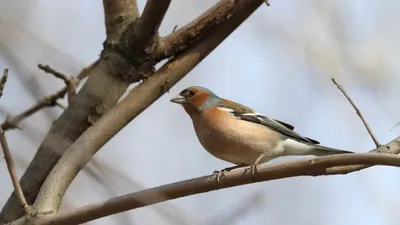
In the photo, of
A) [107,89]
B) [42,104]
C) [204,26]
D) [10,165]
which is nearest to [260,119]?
[204,26]

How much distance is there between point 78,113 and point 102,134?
0.17m

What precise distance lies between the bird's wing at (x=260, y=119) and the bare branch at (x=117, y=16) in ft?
3.35

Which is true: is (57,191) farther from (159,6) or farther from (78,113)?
(159,6)

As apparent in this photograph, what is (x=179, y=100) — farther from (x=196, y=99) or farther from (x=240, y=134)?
(x=240, y=134)

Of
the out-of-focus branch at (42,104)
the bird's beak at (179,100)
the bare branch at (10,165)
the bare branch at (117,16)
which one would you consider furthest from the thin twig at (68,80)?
the bird's beak at (179,100)

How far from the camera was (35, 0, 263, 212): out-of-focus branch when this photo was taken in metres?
2.47

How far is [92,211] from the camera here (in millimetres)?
2221

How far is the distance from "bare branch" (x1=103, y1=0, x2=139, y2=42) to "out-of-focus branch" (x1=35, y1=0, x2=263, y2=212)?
0.81 ft

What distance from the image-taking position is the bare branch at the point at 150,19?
8.61 feet

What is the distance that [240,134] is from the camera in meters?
3.42

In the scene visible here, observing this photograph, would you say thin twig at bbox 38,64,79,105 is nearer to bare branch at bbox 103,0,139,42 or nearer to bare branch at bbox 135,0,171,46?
bare branch at bbox 103,0,139,42

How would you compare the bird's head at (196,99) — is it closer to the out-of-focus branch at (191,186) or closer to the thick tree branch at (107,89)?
the thick tree branch at (107,89)

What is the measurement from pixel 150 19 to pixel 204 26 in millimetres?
329

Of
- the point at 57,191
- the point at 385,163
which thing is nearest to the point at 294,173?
the point at 385,163
